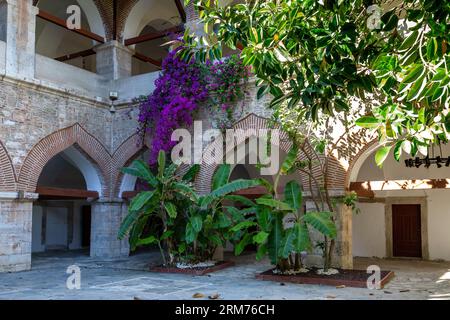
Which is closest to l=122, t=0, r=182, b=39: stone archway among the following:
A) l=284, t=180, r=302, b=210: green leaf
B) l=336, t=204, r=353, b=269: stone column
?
l=284, t=180, r=302, b=210: green leaf

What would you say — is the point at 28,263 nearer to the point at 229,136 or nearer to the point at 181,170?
the point at 181,170

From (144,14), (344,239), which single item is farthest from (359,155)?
(144,14)

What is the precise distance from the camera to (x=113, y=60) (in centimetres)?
1291

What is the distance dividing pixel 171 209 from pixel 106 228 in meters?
3.99

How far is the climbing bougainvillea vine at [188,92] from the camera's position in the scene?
35.1 feet

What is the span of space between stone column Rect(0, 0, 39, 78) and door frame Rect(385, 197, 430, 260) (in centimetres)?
935

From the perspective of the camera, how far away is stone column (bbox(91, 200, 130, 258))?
12.3 meters

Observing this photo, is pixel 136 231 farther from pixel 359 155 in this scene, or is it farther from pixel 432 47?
pixel 432 47

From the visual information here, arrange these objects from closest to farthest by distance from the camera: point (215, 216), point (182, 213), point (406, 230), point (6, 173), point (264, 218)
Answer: point (264, 218)
point (215, 216)
point (182, 213)
point (6, 173)
point (406, 230)

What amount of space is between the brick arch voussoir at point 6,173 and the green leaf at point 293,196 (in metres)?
5.69

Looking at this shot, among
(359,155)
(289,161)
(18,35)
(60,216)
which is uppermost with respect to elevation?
(18,35)

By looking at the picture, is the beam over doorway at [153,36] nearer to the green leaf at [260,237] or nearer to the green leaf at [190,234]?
the green leaf at [190,234]

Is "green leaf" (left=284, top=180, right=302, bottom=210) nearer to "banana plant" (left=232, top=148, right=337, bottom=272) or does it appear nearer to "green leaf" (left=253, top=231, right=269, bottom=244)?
"banana plant" (left=232, top=148, right=337, bottom=272)
